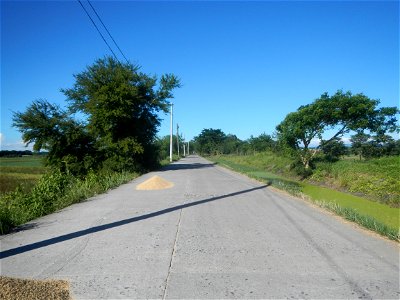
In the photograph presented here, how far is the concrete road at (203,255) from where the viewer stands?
4.75 m

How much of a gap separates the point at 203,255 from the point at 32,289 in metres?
2.78

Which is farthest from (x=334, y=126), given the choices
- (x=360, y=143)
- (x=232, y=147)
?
(x=232, y=147)

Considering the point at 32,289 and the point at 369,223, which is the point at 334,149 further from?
the point at 32,289

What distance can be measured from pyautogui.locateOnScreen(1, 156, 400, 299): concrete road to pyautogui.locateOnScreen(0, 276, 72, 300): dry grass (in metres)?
0.18

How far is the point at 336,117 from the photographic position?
27703 millimetres

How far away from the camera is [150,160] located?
116 ft

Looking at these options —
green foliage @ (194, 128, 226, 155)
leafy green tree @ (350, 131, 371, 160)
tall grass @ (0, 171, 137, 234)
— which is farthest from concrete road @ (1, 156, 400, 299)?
green foliage @ (194, 128, 226, 155)

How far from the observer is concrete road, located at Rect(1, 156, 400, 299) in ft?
15.6

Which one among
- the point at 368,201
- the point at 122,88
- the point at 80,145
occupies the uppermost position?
the point at 122,88

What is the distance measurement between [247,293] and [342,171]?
2160 cm

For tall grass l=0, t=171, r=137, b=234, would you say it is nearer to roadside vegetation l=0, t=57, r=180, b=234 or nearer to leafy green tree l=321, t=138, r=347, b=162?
roadside vegetation l=0, t=57, r=180, b=234

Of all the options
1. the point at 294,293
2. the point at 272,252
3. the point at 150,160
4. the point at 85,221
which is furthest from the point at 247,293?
the point at 150,160

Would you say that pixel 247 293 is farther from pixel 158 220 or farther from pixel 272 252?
pixel 158 220

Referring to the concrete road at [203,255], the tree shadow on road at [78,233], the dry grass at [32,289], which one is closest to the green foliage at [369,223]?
the concrete road at [203,255]
